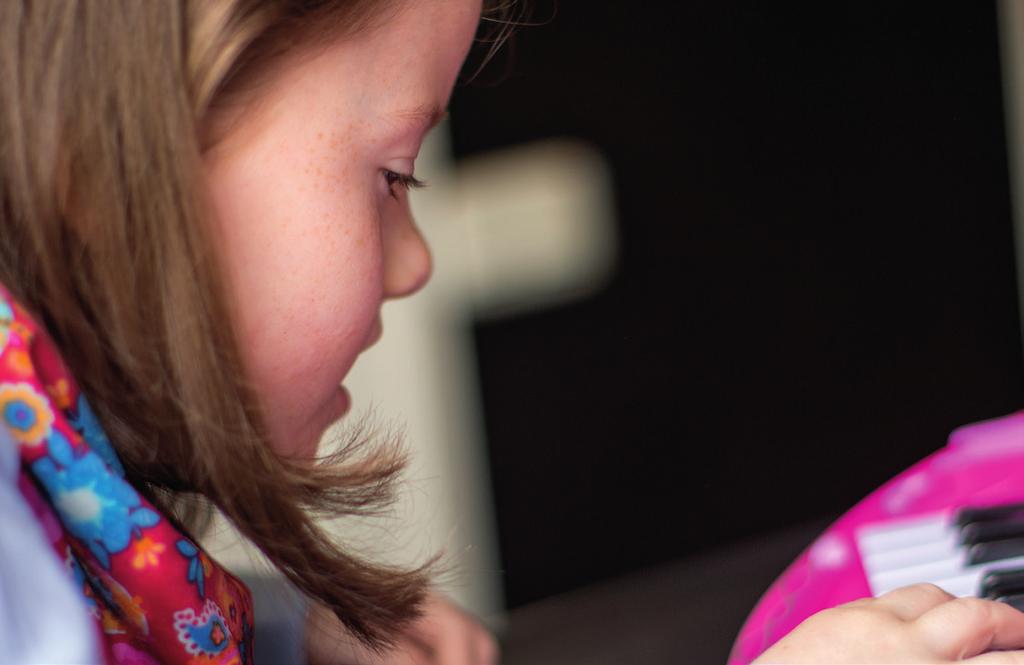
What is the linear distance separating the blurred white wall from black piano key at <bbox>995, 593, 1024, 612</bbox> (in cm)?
111

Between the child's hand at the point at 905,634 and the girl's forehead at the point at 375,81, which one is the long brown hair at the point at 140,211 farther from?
the child's hand at the point at 905,634

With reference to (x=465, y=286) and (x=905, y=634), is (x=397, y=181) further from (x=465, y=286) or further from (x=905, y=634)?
(x=465, y=286)

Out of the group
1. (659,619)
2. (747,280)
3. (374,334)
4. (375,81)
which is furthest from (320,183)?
(747,280)

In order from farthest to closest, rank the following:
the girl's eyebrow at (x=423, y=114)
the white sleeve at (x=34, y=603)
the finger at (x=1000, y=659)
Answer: the girl's eyebrow at (x=423, y=114)
the finger at (x=1000, y=659)
the white sleeve at (x=34, y=603)

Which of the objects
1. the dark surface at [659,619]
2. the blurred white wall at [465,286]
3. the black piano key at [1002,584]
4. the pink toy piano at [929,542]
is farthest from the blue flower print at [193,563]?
the blurred white wall at [465,286]

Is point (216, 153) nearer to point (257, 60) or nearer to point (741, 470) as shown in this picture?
point (257, 60)

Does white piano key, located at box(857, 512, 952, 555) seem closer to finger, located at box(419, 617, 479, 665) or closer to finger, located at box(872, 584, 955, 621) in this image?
finger, located at box(872, 584, 955, 621)

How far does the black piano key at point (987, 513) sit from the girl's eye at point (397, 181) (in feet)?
1.25

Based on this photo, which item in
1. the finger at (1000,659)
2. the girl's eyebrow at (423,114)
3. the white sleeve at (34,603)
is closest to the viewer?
the white sleeve at (34,603)

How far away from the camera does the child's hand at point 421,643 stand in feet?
3.03

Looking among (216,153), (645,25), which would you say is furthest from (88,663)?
(645,25)

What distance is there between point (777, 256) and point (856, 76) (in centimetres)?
28

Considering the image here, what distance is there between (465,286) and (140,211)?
1157 mm

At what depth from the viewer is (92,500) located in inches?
23.7
